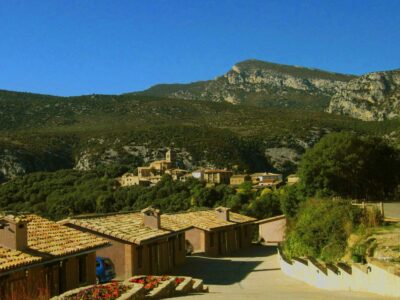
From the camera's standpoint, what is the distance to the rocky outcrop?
125875 mm

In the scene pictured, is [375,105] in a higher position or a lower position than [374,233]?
higher

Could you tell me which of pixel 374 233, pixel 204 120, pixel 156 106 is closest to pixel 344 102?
pixel 204 120

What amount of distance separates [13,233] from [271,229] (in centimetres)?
3311

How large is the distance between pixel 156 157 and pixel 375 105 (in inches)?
2138

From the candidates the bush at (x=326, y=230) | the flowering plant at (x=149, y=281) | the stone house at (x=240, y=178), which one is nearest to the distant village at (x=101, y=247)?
the flowering plant at (x=149, y=281)

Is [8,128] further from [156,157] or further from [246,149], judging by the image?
[246,149]

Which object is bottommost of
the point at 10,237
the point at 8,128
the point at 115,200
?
the point at 115,200

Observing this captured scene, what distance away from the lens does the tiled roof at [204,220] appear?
117 feet

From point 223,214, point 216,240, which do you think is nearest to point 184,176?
point 223,214

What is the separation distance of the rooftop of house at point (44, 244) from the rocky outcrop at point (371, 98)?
110 metres

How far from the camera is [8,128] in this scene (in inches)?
5108

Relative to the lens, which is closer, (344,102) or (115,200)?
(115,200)

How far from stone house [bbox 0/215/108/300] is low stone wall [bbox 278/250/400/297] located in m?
7.36

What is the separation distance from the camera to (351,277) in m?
15.4
